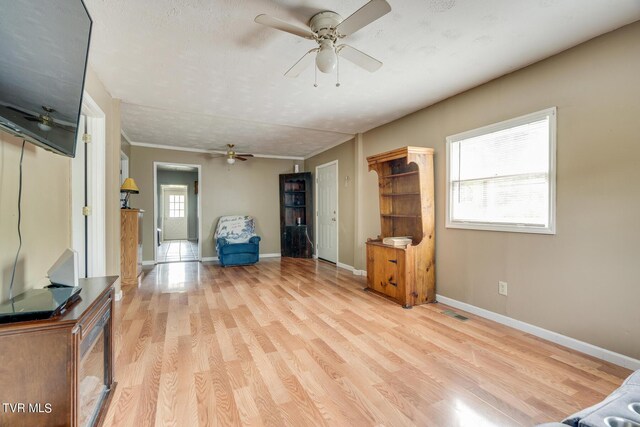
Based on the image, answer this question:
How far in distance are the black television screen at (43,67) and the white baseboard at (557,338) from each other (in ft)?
11.8

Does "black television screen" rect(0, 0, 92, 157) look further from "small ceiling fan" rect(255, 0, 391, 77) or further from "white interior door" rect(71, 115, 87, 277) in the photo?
"white interior door" rect(71, 115, 87, 277)

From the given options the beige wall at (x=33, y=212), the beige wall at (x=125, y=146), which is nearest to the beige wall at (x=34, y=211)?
the beige wall at (x=33, y=212)

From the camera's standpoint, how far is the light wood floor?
1551 millimetres

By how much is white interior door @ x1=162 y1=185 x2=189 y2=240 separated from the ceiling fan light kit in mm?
10104

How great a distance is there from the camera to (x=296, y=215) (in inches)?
270

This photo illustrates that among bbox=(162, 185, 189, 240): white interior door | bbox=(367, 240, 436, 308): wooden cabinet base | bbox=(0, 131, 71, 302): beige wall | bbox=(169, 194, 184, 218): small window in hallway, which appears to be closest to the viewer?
bbox=(0, 131, 71, 302): beige wall

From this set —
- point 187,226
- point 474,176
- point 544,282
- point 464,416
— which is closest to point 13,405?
point 464,416

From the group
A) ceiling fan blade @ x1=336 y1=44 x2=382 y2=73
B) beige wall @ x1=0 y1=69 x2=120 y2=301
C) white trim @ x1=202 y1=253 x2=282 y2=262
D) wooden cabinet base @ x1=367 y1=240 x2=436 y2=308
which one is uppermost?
ceiling fan blade @ x1=336 y1=44 x2=382 y2=73

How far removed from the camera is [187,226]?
11.3m

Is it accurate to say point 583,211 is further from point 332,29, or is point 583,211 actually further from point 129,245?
point 129,245

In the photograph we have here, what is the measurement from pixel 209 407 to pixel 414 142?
3.50m

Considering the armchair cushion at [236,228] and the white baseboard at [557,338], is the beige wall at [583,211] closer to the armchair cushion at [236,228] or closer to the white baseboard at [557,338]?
the white baseboard at [557,338]

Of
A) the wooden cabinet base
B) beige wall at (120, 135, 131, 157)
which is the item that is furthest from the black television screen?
beige wall at (120, 135, 131, 157)

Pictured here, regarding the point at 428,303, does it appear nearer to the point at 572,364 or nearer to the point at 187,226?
the point at 572,364
